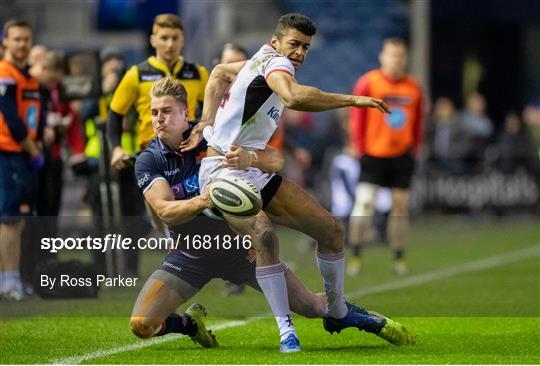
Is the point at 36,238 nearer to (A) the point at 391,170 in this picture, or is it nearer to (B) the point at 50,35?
(A) the point at 391,170

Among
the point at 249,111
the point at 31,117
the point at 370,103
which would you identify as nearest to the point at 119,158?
the point at 31,117

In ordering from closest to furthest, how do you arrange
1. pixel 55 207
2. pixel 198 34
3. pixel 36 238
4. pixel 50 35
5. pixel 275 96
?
pixel 275 96 < pixel 36 238 < pixel 55 207 < pixel 198 34 < pixel 50 35

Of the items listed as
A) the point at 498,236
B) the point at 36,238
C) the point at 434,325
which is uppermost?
the point at 36,238

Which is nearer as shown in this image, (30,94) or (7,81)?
(7,81)

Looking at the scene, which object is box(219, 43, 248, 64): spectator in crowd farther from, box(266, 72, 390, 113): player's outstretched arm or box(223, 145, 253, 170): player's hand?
box(266, 72, 390, 113): player's outstretched arm

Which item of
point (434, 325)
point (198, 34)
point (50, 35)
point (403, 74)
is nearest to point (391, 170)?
point (403, 74)

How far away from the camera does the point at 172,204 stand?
350 inches

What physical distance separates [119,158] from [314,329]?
6.93 ft

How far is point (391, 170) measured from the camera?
15.6 meters

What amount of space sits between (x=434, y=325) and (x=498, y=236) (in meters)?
11.0

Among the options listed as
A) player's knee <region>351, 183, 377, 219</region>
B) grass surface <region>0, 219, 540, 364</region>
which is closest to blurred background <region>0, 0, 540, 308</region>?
player's knee <region>351, 183, 377, 219</region>

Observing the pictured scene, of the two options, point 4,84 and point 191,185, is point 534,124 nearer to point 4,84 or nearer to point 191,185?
point 4,84

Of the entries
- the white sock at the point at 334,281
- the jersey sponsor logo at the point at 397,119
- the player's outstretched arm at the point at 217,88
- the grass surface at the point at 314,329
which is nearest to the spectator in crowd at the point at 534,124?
the jersey sponsor logo at the point at 397,119

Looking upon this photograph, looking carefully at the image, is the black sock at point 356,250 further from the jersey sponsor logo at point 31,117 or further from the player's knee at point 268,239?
the player's knee at point 268,239
